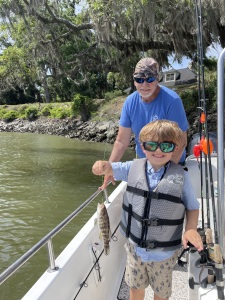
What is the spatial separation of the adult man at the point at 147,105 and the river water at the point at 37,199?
183cm

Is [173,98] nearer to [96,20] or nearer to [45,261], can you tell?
[45,261]

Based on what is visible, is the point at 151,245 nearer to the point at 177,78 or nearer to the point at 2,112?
the point at 177,78

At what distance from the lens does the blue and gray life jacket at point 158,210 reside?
201 cm

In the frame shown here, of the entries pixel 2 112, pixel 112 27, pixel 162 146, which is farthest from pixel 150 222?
pixel 2 112

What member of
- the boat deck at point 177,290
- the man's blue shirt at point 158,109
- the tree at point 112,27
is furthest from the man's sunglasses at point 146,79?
the tree at point 112,27

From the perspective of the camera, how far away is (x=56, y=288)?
6.56 ft

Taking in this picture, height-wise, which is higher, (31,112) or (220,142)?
(31,112)

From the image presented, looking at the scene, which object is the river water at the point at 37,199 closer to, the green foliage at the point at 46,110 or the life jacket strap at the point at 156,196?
the life jacket strap at the point at 156,196

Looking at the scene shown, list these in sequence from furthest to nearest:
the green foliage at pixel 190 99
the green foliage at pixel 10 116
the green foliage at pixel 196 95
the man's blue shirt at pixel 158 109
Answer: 1. the green foliage at pixel 10 116
2. the green foliage at pixel 190 99
3. the green foliage at pixel 196 95
4. the man's blue shirt at pixel 158 109

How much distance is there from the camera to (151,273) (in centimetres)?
212

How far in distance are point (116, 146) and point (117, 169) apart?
595 mm

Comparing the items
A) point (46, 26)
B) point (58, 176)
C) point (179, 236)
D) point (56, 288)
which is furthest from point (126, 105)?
point (46, 26)

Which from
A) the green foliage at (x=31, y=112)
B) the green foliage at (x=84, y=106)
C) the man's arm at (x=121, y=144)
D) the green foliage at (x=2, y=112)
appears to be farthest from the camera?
the green foliage at (x=2, y=112)

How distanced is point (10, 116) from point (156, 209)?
35.9 meters
